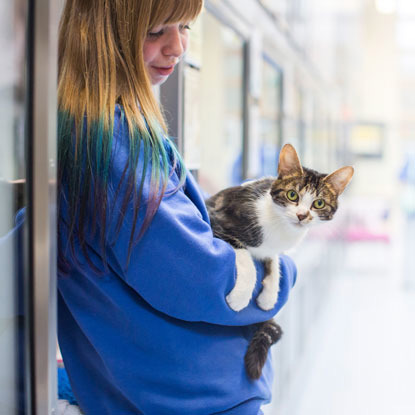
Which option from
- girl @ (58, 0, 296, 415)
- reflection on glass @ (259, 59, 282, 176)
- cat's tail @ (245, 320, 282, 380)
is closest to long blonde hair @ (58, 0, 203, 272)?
girl @ (58, 0, 296, 415)

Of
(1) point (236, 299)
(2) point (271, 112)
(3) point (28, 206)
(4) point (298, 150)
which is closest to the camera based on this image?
(3) point (28, 206)

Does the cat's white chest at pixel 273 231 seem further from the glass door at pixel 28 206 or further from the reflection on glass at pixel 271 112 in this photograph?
the reflection on glass at pixel 271 112

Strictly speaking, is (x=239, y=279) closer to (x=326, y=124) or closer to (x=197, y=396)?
(x=197, y=396)

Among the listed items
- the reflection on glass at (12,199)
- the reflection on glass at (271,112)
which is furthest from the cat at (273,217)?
the reflection on glass at (271,112)

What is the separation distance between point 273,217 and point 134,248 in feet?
1.11

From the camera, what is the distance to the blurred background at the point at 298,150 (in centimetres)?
82

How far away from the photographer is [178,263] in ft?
2.89

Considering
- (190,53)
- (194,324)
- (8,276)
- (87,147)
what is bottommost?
(194,324)

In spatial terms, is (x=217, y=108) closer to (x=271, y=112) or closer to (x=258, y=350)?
(x=271, y=112)

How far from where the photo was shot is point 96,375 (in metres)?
1.04

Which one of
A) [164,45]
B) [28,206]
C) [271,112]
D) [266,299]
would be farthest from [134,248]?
[271,112]

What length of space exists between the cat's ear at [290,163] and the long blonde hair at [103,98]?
229mm

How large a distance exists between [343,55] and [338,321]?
12.6ft

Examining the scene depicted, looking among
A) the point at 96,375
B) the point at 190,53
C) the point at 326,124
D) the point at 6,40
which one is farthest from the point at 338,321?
the point at 6,40
